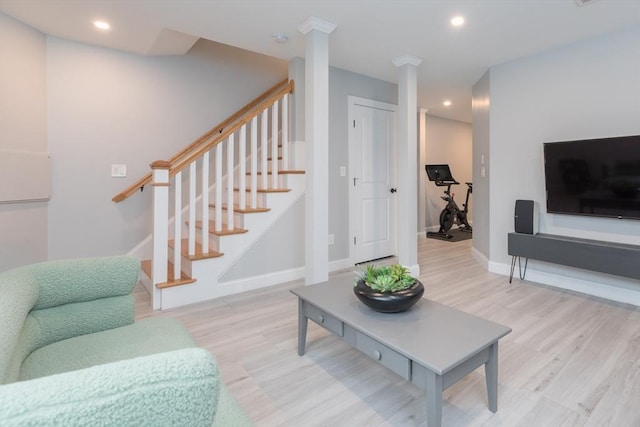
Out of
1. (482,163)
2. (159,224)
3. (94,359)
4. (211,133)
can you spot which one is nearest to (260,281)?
(159,224)

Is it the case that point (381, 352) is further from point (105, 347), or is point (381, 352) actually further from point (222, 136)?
point (222, 136)

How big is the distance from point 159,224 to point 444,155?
18.7ft

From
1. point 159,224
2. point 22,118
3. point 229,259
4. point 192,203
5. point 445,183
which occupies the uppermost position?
point 22,118

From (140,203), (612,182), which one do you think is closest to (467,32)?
(612,182)

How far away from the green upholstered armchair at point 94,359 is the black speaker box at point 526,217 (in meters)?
3.29

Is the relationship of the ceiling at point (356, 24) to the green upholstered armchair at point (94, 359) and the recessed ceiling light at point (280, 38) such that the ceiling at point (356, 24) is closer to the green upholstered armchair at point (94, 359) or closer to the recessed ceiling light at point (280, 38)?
the recessed ceiling light at point (280, 38)

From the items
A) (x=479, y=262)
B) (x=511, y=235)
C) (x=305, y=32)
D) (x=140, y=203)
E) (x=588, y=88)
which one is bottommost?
(x=479, y=262)

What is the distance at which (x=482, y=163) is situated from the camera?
4.05 metres

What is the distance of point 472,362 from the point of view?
135cm

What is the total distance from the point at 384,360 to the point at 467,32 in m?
2.92

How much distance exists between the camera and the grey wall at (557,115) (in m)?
2.80

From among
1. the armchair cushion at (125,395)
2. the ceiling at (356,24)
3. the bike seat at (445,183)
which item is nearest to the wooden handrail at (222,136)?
the ceiling at (356,24)

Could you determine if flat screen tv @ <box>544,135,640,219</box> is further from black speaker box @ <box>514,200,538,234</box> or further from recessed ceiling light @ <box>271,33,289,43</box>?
recessed ceiling light @ <box>271,33,289,43</box>

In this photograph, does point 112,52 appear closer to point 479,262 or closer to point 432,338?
point 432,338
